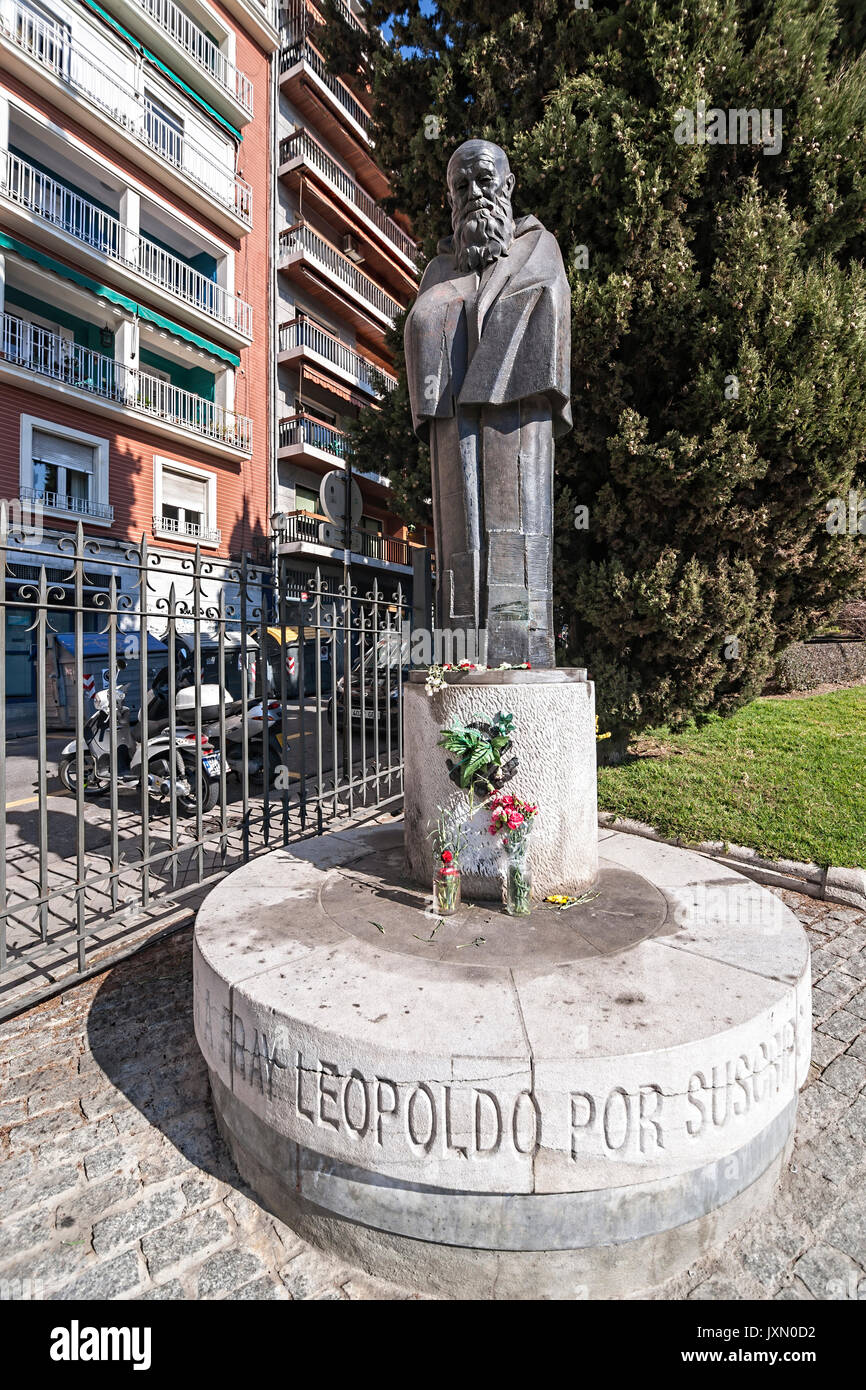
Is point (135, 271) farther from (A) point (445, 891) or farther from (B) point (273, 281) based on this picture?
(A) point (445, 891)

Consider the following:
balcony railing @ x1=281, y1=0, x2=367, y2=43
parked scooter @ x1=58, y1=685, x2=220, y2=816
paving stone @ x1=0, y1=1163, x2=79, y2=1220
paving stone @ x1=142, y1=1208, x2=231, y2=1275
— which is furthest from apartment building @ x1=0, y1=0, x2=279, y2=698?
paving stone @ x1=142, y1=1208, x2=231, y2=1275

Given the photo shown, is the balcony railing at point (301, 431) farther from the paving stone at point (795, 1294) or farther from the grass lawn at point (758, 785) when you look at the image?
the paving stone at point (795, 1294)

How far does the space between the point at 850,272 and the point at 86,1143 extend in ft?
27.5

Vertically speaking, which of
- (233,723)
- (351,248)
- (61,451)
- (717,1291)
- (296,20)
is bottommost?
(717,1291)

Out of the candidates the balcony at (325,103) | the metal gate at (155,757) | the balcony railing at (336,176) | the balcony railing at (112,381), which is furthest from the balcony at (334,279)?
the metal gate at (155,757)

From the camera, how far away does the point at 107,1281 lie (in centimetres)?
173

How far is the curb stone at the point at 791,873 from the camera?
4.55 metres

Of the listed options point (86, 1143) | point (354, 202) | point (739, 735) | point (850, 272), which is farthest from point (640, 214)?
point (354, 202)

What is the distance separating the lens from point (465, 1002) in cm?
206

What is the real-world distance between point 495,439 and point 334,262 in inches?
916

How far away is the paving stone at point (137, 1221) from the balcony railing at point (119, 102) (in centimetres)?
1902

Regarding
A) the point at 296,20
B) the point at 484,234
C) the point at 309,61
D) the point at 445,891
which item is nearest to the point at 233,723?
the point at 445,891

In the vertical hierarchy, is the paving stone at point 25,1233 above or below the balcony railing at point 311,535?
below

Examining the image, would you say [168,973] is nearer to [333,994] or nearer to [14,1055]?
[14,1055]
